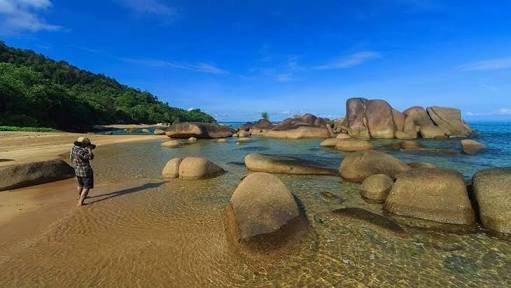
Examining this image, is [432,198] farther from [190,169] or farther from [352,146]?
[352,146]

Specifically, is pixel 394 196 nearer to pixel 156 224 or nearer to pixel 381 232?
pixel 381 232

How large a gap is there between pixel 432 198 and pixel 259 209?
4.61m

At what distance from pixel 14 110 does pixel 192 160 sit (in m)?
46.8

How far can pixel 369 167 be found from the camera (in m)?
12.8

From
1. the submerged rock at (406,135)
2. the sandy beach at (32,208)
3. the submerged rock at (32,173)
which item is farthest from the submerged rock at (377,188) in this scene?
the submerged rock at (406,135)

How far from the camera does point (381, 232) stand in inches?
286

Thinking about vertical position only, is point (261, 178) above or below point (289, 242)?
above

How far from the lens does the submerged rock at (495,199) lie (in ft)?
24.0

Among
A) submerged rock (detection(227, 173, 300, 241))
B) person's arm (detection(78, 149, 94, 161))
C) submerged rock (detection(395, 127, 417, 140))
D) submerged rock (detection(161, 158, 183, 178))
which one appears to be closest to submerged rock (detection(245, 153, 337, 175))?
submerged rock (detection(161, 158, 183, 178))

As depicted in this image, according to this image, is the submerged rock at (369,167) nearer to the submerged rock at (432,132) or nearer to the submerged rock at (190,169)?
the submerged rock at (190,169)

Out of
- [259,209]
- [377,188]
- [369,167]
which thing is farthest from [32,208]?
[369,167]

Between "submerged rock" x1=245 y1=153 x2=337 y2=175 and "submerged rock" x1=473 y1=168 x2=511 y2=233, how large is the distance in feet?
20.6

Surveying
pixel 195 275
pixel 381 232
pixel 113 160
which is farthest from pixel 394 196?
pixel 113 160

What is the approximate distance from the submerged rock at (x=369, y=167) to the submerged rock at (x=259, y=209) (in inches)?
218
